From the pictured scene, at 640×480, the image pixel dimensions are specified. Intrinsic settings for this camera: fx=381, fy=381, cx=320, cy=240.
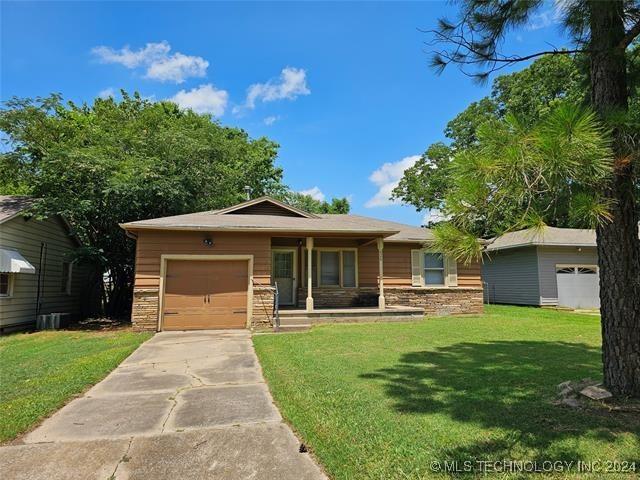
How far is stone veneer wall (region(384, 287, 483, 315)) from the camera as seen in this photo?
1300 cm

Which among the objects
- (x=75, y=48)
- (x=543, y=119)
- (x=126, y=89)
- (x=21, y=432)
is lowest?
(x=21, y=432)

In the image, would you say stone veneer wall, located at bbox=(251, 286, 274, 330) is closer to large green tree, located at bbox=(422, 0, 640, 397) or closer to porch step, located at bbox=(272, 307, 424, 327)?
porch step, located at bbox=(272, 307, 424, 327)

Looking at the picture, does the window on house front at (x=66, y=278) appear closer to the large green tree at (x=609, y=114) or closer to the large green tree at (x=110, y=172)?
the large green tree at (x=110, y=172)

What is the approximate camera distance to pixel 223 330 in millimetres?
10266

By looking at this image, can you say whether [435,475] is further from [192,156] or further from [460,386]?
[192,156]

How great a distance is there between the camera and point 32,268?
36.1 ft

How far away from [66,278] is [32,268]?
12.5 ft

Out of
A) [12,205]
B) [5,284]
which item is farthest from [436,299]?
[12,205]

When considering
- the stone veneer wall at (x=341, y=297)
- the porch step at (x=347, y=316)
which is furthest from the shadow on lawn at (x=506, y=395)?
the stone veneer wall at (x=341, y=297)

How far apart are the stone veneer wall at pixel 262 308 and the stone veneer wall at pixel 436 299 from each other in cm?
431

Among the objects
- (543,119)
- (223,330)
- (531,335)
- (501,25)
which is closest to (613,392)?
(543,119)

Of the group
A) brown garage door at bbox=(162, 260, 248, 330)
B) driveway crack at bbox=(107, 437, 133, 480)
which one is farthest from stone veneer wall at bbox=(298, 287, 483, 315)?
driveway crack at bbox=(107, 437, 133, 480)

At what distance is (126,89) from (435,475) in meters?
25.5

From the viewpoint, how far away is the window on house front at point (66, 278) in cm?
1426
